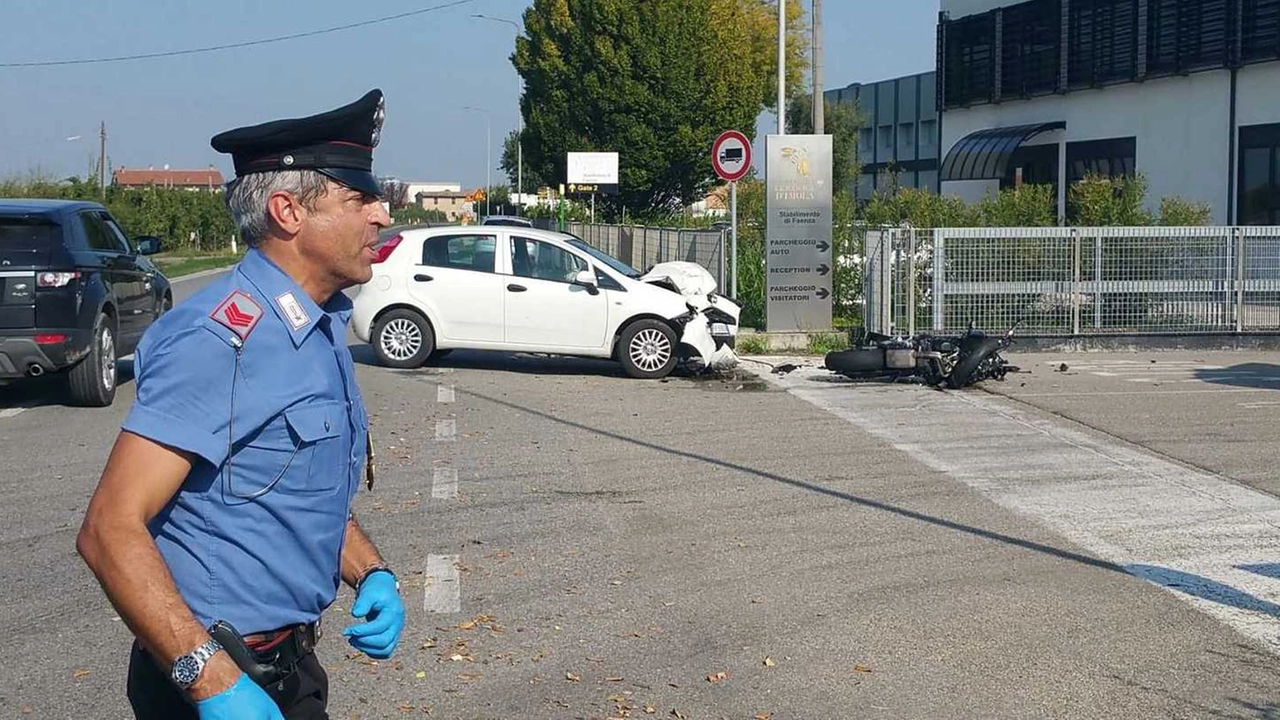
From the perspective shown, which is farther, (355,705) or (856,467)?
(856,467)

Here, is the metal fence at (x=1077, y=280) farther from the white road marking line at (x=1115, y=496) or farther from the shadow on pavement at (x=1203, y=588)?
the shadow on pavement at (x=1203, y=588)

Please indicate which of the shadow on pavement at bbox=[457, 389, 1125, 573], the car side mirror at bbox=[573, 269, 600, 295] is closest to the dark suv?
the shadow on pavement at bbox=[457, 389, 1125, 573]

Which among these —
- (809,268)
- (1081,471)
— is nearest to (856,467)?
(1081,471)

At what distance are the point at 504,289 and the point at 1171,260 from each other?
8530mm

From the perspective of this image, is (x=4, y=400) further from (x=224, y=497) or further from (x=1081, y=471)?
(x=224, y=497)

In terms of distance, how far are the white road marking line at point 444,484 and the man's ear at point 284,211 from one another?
634cm

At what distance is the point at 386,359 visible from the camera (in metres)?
16.3

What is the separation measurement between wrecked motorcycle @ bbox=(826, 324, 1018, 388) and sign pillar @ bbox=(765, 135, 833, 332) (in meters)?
3.61

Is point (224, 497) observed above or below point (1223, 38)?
below

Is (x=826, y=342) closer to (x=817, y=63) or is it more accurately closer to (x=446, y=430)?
(x=817, y=63)

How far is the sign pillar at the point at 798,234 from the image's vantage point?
1959cm

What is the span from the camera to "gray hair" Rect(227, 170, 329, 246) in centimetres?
295

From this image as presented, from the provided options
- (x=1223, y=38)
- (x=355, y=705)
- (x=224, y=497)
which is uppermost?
(x=1223, y=38)

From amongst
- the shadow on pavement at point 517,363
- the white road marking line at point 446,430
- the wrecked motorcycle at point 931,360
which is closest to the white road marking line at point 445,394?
the white road marking line at point 446,430
